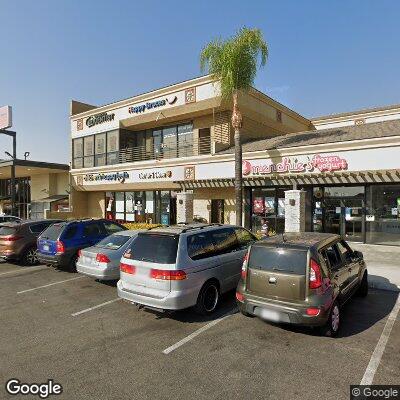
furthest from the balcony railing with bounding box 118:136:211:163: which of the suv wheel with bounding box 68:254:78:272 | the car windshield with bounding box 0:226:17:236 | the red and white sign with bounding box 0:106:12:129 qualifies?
the red and white sign with bounding box 0:106:12:129

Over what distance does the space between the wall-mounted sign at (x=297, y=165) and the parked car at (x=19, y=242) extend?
10169mm

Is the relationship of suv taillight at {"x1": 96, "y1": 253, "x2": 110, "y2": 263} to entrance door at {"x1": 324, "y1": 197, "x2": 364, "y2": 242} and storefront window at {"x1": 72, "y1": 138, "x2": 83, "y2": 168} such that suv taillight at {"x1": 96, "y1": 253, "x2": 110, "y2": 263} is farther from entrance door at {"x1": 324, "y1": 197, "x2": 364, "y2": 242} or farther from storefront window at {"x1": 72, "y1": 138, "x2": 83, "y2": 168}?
storefront window at {"x1": 72, "y1": 138, "x2": 83, "y2": 168}

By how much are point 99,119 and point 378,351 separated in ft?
78.6

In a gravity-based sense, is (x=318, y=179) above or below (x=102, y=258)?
above

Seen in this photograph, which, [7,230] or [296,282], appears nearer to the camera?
[296,282]

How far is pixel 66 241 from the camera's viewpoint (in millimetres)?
10273

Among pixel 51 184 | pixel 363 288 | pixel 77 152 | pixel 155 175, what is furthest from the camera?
pixel 51 184

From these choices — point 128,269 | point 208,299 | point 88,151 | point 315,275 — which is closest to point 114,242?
point 128,269

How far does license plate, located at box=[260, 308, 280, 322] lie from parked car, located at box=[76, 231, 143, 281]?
12.7ft

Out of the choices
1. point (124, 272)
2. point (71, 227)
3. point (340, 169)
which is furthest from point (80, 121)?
point (124, 272)

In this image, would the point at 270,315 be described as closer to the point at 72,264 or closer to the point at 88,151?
the point at 72,264

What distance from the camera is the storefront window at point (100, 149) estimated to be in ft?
80.9

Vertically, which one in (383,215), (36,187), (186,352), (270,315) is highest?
(36,187)

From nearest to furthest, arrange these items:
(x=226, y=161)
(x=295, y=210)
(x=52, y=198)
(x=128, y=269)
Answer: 1. (x=128, y=269)
2. (x=295, y=210)
3. (x=226, y=161)
4. (x=52, y=198)
